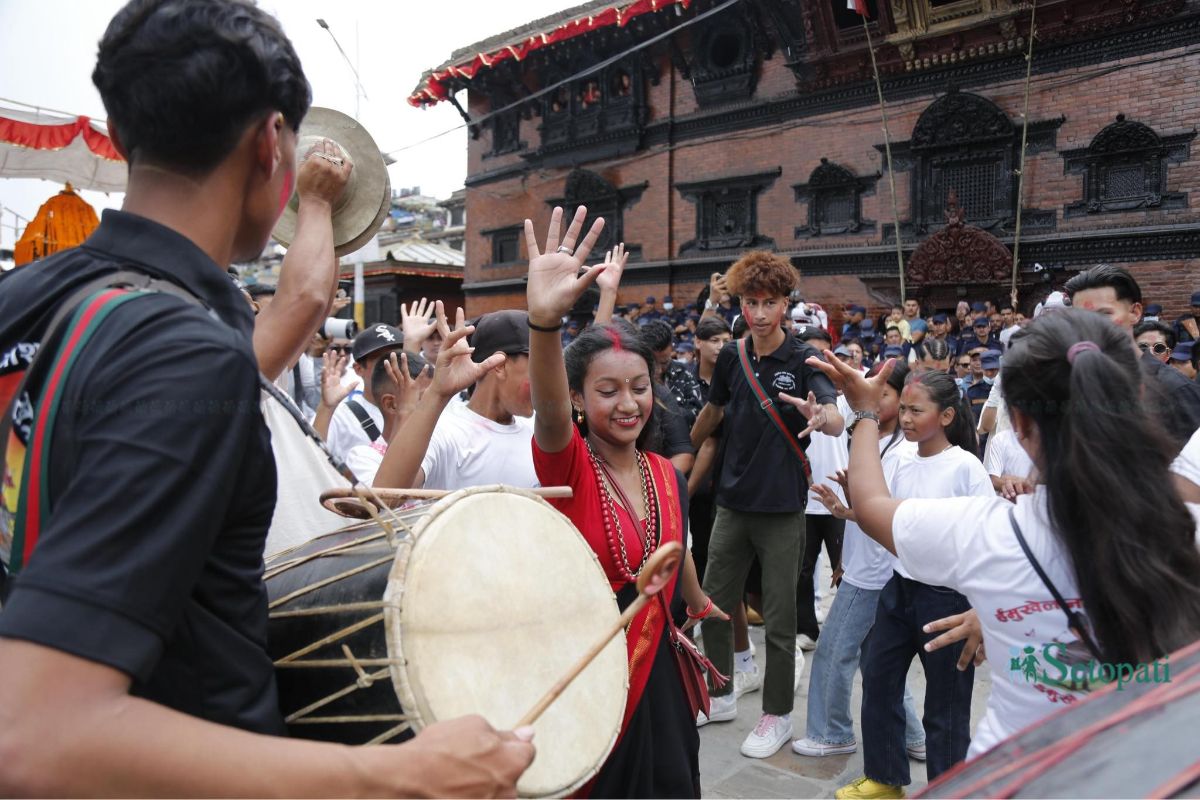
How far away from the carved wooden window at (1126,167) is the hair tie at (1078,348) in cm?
1101

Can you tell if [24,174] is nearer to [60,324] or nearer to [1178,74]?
[60,324]

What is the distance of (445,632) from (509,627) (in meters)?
0.16

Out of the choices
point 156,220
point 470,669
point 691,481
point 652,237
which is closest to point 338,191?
point 156,220

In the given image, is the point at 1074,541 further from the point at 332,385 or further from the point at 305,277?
the point at 332,385

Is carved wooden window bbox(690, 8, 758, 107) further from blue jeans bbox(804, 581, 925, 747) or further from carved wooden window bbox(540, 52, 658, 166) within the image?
blue jeans bbox(804, 581, 925, 747)

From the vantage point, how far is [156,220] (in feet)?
3.49

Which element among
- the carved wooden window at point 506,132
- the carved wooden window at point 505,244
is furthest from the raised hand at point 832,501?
the carved wooden window at point 506,132

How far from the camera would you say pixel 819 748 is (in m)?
3.85

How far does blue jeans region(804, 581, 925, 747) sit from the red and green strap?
3433 mm

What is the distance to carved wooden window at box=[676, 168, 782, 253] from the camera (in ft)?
47.5

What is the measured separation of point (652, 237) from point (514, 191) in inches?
174

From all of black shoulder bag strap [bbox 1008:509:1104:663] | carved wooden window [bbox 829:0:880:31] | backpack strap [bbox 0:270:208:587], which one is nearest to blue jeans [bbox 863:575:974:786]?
black shoulder bag strap [bbox 1008:509:1104:663]

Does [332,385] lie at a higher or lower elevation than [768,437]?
higher

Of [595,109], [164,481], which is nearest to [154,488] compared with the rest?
[164,481]
